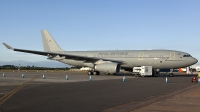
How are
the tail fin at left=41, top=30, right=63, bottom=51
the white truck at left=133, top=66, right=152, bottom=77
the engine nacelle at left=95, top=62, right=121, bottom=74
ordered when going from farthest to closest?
the tail fin at left=41, top=30, right=63, bottom=51 → the engine nacelle at left=95, top=62, right=121, bottom=74 → the white truck at left=133, top=66, right=152, bottom=77

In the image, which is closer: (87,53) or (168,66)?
(168,66)

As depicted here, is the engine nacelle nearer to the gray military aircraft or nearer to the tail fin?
the gray military aircraft

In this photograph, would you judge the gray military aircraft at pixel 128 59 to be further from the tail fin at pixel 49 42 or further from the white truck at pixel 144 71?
the tail fin at pixel 49 42

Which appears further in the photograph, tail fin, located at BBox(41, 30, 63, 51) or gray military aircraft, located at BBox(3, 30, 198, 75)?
tail fin, located at BBox(41, 30, 63, 51)

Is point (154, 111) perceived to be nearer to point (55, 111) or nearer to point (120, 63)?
point (55, 111)

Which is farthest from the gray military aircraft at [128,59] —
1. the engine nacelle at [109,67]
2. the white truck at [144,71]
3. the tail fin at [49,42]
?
the tail fin at [49,42]

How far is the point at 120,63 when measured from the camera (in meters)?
37.8

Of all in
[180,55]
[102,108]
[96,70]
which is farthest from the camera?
[96,70]

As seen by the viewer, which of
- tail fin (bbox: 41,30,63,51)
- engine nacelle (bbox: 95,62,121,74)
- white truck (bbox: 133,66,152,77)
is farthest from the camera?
tail fin (bbox: 41,30,63,51)

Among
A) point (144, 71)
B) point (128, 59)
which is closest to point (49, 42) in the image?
point (128, 59)

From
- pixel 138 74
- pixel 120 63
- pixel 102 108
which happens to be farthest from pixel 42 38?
pixel 102 108

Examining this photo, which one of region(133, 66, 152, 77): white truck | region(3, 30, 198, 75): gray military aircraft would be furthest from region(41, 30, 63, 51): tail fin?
region(133, 66, 152, 77): white truck

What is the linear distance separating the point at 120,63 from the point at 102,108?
28682mm

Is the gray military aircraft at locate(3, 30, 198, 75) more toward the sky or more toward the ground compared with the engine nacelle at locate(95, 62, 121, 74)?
more toward the sky
